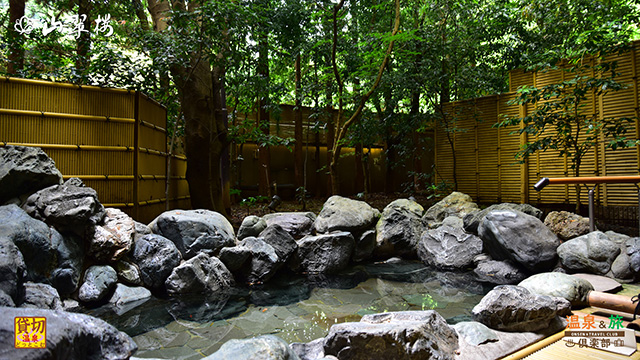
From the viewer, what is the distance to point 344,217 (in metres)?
7.22

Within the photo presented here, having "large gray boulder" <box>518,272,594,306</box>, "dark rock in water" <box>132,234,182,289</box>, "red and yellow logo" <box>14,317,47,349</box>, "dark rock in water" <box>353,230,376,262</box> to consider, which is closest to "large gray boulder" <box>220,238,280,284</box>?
"dark rock in water" <box>132,234,182,289</box>

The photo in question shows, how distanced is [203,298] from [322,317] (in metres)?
1.92

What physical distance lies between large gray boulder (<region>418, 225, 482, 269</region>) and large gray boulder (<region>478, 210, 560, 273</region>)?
55cm

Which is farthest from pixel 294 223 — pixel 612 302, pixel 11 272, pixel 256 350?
pixel 612 302

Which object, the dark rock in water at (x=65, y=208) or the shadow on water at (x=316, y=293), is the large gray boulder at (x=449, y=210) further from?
the dark rock in water at (x=65, y=208)

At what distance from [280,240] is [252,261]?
641 millimetres

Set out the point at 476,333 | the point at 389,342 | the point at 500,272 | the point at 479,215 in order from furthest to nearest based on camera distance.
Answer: the point at 479,215
the point at 500,272
the point at 476,333
the point at 389,342

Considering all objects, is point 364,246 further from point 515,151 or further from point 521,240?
point 515,151

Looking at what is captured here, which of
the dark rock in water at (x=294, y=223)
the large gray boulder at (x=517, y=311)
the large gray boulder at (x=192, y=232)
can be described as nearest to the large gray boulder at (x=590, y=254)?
the large gray boulder at (x=517, y=311)

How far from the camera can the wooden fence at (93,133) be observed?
5785 millimetres

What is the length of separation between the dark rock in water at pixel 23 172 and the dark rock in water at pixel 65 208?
19 centimetres

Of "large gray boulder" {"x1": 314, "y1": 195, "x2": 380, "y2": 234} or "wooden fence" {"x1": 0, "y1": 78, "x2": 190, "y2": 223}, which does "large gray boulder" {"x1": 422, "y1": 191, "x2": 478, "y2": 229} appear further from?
"wooden fence" {"x1": 0, "y1": 78, "x2": 190, "y2": 223}

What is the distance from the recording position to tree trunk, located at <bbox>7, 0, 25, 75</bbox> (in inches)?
273

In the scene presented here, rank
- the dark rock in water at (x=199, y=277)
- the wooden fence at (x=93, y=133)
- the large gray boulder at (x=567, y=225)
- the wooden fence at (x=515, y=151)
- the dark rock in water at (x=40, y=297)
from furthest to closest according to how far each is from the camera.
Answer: the wooden fence at (x=515, y=151), the large gray boulder at (x=567, y=225), the wooden fence at (x=93, y=133), the dark rock in water at (x=199, y=277), the dark rock in water at (x=40, y=297)
